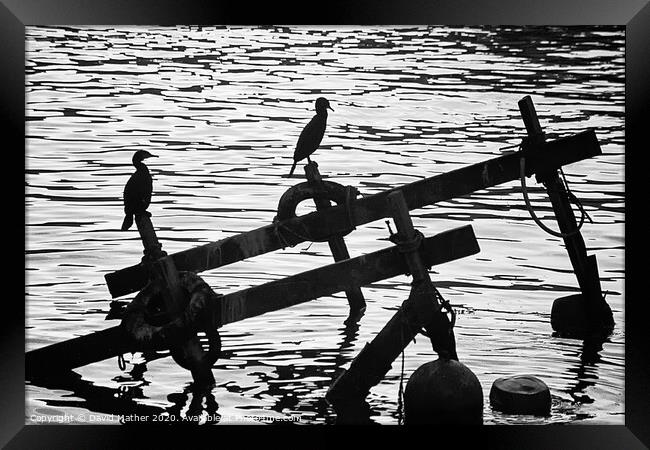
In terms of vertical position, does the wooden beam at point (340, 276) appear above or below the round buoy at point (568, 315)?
above

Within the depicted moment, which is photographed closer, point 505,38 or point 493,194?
point 505,38

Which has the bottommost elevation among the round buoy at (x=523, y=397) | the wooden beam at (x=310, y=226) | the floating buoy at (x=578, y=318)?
the round buoy at (x=523, y=397)

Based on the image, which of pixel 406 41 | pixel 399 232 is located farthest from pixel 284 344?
pixel 406 41

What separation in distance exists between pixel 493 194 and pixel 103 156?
260 cm

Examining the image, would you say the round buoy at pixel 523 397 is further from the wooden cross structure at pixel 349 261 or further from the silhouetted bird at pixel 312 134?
the silhouetted bird at pixel 312 134

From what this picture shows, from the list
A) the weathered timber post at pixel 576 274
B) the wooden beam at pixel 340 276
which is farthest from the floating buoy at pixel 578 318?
the wooden beam at pixel 340 276

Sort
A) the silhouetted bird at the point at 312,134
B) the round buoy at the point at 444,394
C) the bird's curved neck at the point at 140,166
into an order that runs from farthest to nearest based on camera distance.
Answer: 1. the silhouetted bird at the point at 312,134
2. the bird's curved neck at the point at 140,166
3. the round buoy at the point at 444,394

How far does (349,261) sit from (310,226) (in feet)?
1.49

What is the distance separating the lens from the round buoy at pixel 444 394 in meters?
6.91

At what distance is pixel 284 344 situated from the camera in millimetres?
8180

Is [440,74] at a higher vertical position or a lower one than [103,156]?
higher

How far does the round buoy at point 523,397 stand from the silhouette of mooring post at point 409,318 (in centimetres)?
54

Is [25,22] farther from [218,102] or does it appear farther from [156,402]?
[156,402]

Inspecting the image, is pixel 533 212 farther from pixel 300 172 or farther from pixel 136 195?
pixel 136 195
